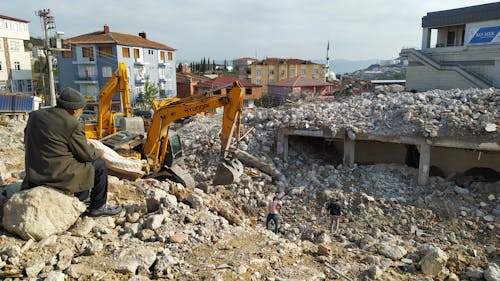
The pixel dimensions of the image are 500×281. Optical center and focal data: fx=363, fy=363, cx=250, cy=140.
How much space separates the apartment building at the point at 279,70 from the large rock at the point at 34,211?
43.3m

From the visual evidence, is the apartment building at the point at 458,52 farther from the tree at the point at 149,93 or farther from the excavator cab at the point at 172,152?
the tree at the point at 149,93

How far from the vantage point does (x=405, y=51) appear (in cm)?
2300

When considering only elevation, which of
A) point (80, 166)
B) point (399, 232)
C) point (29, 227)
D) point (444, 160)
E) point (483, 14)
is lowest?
point (399, 232)

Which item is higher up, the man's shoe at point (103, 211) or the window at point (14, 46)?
the window at point (14, 46)

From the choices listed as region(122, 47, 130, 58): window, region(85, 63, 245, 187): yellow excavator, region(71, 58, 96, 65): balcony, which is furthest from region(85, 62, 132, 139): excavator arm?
region(71, 58, 96, 65): balcony

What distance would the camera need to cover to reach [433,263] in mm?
4781

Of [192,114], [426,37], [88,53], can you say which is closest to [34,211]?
[192,114]

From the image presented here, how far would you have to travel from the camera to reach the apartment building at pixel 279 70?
47.1 m

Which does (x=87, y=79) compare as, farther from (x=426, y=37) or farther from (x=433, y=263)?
(x=433, y=263)

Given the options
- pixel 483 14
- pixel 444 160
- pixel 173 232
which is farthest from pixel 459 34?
pixel 173 232

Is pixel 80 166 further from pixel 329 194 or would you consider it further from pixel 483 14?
pixel 483 14

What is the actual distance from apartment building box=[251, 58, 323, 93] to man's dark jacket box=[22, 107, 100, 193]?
43.3 metres

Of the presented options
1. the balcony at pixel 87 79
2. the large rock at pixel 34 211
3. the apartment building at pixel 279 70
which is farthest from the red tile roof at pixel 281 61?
the large rock at pixel 34 211

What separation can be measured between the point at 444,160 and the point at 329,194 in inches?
168
